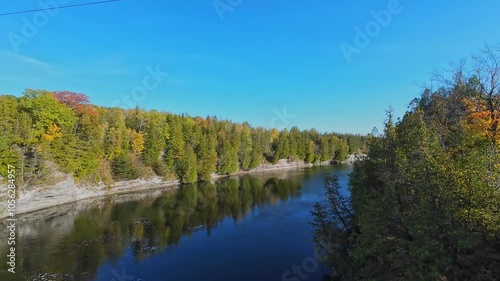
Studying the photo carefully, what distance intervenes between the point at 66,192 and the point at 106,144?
12.0 m

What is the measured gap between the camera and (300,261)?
69.4 ft

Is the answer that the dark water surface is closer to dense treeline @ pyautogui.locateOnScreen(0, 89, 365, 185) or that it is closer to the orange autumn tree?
dense treeline @ pyautogui.locateOnScreen(0, 89, 365, 185)

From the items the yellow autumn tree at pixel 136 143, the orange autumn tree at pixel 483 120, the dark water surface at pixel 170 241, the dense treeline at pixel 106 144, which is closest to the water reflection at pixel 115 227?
the dark water surface at pixel 170 241

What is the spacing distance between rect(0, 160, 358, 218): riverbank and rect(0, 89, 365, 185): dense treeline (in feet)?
4.05

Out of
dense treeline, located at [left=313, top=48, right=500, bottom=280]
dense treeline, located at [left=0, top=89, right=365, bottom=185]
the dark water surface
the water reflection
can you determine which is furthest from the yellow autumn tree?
dense treeline, located at [left=313, top=48, right=500, bottom=280]

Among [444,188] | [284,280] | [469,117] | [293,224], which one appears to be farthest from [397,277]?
[293,224]

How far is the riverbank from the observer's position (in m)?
35.5

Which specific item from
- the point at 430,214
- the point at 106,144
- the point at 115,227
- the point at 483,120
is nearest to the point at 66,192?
the point at 106,144

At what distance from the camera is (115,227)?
30.2 m

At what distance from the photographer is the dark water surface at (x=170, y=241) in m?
19.7

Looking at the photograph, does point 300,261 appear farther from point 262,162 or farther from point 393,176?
point 262,162

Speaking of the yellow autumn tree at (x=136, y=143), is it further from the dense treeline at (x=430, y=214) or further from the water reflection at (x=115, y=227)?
the dense treeline at (x=430, y=214)

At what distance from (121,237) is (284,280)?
1601 cm

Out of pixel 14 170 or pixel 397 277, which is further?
pixel 14 170
